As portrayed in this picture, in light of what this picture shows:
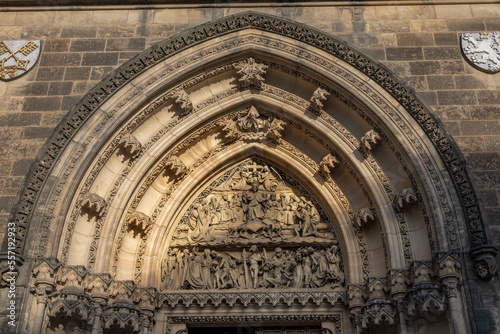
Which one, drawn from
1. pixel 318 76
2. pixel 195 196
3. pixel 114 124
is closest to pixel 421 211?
pixel 318 76

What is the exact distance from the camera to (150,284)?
34.7 ft

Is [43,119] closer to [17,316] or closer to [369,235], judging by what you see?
[17,316]

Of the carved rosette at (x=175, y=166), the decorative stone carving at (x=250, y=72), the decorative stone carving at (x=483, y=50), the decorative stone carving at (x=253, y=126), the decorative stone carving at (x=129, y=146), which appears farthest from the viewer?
the decorative stone carving at (x=253, y=126)

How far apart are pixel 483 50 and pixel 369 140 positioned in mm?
2797

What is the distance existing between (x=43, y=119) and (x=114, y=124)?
1.30m

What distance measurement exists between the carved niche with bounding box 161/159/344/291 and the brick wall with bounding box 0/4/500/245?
298 cm

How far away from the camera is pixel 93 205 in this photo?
32.9ft

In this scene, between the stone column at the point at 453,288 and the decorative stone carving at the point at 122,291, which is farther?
the decorative stone carving at the point at 122,291

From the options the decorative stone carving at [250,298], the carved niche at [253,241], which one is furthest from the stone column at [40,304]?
the carved niche at [253,241]

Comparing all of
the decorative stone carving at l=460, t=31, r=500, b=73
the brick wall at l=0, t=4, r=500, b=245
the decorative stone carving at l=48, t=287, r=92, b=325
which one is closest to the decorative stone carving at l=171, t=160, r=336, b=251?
the decorative stone carving at l=48, t=287, r=92, b=325

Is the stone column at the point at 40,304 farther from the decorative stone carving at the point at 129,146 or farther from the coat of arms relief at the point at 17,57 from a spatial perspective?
the coat of arms relief at the point at 17,57

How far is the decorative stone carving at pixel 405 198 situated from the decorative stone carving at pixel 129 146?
4.67m

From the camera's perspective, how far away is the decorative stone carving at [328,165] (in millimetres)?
11219

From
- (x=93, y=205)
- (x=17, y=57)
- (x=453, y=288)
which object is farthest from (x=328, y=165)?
(x=17, y=57)
